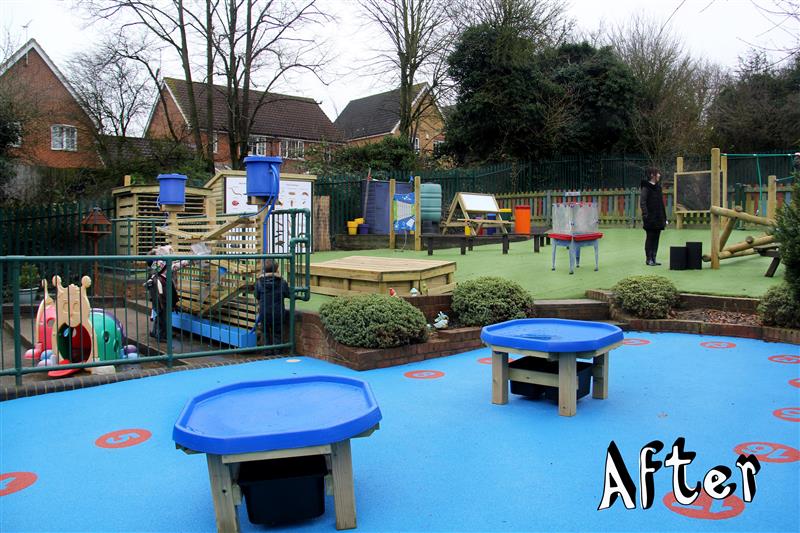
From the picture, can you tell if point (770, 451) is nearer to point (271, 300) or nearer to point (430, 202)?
point (271, 300)

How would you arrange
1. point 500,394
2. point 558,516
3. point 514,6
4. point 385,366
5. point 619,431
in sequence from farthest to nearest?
point 514,6, point 385,366, point 500,394, point 619,431, point 558,516

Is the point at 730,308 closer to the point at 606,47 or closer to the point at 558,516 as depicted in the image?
the point at 558,516

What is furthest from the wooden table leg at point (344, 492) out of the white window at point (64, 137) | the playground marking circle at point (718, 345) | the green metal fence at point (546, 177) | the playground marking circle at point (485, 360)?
the white window at point (64, 137)

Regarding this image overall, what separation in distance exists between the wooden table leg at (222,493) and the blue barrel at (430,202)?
16242mm

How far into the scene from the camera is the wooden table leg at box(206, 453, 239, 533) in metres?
3.01

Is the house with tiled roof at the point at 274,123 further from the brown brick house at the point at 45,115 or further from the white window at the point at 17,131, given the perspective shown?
the white window at the point at 17,131

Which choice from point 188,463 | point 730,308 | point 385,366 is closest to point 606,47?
point 730,308

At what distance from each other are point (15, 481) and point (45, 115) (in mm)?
21566

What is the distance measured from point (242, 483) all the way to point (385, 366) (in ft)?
13.2

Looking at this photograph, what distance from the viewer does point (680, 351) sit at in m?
7.22

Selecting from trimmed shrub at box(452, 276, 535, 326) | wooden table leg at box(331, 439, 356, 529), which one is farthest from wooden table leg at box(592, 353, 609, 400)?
wooden table leg at box(331, 439, 356, 529)

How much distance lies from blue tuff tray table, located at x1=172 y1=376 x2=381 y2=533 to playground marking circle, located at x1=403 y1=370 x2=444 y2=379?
2.88 meters

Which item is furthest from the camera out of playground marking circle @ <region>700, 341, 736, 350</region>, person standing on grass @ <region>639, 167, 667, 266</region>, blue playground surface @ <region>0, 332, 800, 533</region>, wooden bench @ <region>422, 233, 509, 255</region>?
wooden bench @ <region>422, 233, 509, 255</region>

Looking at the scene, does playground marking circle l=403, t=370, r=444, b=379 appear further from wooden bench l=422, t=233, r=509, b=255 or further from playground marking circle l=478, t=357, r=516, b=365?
wooden bench l=422, t=233, r=509, b=255
